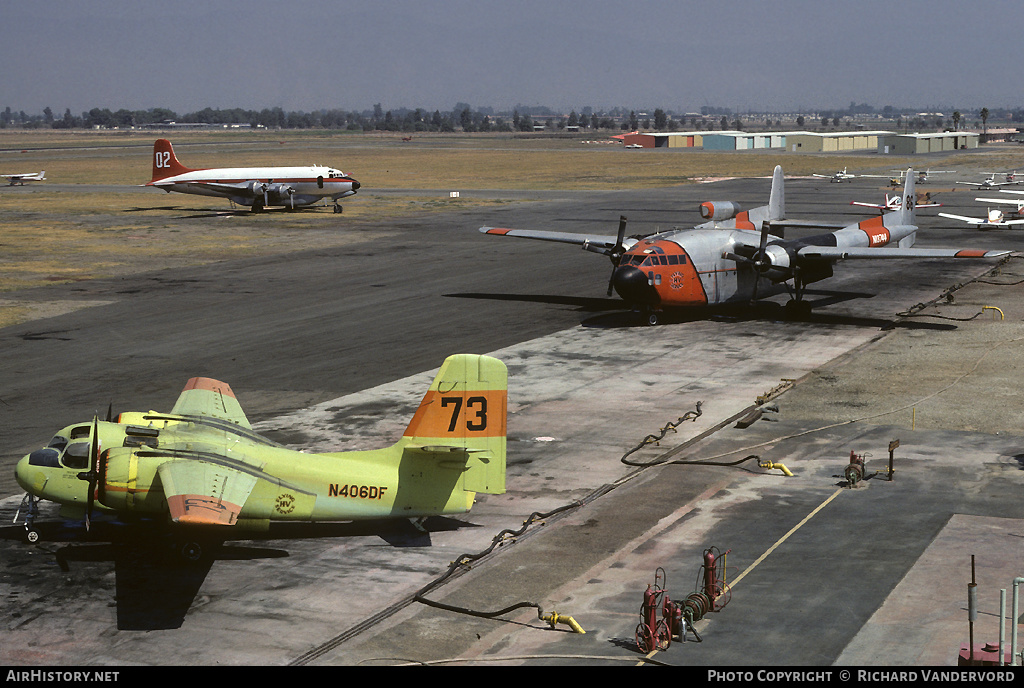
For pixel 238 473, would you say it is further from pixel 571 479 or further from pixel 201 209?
pixel 201 209

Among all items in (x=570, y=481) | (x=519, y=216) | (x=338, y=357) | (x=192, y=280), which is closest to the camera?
(x=570, y=481)

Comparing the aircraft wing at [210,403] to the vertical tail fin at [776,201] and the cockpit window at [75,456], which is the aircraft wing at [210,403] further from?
the vertical tail fin at [776,201]

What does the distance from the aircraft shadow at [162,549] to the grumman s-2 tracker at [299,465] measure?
467 mm

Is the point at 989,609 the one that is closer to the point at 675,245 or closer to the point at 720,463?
the point at 720,463

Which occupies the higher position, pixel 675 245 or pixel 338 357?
pixel 675 245

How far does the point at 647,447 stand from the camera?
29266 mm

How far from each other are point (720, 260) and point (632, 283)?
Result: 15.1 ft

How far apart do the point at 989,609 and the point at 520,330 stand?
28.9 m

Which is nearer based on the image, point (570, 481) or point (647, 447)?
point (570, 481)

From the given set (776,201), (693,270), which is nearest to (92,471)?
(693,270)

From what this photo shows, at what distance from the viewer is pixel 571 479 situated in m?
26.6

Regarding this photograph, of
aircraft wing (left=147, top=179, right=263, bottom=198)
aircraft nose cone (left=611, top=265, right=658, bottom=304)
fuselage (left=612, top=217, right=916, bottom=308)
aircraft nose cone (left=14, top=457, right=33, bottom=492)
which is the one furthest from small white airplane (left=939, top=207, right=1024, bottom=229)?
aircraft nose cone (left=14, top=457, right=33, bottom=492)

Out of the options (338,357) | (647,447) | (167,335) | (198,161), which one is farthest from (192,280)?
(198,161)

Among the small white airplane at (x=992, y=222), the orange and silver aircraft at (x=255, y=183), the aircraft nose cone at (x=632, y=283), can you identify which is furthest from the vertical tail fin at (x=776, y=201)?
the orange and silver aircraft at (x=255, y=183)
